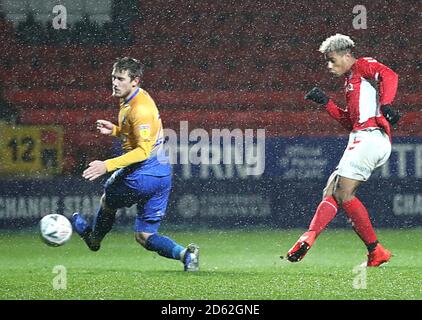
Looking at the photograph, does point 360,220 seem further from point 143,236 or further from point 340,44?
point 143,236

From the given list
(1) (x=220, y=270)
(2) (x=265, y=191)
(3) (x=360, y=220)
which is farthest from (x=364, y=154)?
(2) (x=265, y=191)

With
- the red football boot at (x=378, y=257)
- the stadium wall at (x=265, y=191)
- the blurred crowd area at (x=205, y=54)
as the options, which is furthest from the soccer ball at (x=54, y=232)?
the blurred crowd area at (x=205, y=54)

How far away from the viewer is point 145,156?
5984mm

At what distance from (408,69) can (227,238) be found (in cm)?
515

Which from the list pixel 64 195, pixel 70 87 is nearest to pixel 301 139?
pixel 64 195

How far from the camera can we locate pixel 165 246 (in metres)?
6.13

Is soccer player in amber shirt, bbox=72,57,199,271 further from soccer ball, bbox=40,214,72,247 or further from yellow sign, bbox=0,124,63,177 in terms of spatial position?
yellow sign, bbox=0,124,63,177

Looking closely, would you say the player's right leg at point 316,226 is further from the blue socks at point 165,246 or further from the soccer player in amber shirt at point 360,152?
the blue socks at point 165,246

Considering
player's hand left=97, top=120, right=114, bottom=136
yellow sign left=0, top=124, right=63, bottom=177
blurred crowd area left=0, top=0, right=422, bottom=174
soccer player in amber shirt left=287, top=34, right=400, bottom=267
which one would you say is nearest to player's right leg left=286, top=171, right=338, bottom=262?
soccer player in amber shirt left=287, top=34, right=400, bottom=267

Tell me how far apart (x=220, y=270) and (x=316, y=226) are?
68cm

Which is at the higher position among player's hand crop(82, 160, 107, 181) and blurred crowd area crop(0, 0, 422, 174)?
blurred crowd area crop(0, 0, 422, 174)

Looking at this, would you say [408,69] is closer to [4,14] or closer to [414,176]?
[414,176]

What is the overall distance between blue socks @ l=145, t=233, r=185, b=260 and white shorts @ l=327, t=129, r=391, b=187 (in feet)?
3.74

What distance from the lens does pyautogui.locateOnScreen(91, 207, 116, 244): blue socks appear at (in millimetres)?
6500
